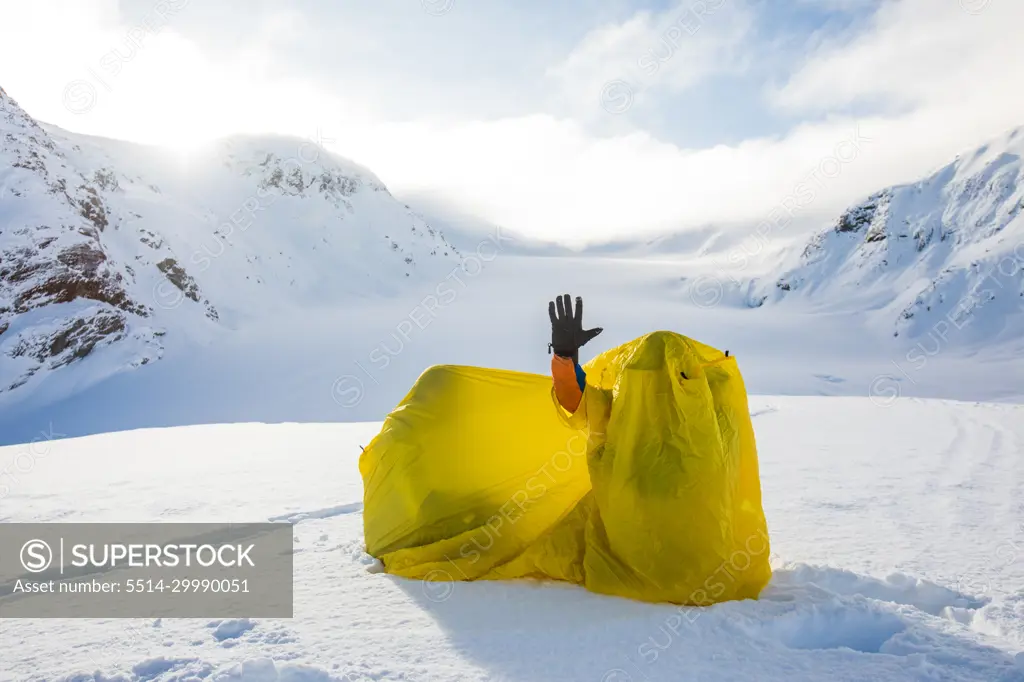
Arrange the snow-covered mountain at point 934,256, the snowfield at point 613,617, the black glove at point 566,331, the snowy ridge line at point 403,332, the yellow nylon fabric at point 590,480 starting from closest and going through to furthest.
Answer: the snowfield at point 613,617, the yellow nylon fabric at point 590,480, the black glove at point 566,331, the snowy ridge line at point 403,332, the snow-covered mountain at point 934,256

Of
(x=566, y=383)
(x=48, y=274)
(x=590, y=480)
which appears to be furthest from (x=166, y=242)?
(x=566, y=383)

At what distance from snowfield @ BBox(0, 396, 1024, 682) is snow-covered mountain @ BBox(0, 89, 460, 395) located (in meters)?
27.5

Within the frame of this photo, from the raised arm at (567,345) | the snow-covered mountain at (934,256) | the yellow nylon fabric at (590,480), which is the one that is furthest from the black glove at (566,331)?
the snow-covered mountain at (934,256)

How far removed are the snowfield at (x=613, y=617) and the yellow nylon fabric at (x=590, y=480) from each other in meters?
0.17

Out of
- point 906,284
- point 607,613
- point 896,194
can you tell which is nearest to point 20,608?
point 607,613

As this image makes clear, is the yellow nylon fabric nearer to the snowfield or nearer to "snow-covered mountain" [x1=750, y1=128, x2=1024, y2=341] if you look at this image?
the snowfield

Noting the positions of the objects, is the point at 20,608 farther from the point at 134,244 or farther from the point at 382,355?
the point at 134,244

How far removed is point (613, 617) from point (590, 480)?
0.98 metres

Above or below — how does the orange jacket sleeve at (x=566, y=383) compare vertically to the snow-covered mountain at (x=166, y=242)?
below

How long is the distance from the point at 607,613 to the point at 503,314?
3810 centimetres

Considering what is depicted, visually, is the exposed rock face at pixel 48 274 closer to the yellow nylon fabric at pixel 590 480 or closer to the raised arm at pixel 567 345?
the yellow nylon fabric at pixel 590 480

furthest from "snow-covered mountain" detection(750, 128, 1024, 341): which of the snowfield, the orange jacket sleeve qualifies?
the orange jacket sleeve

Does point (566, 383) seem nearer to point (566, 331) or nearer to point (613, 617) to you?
point (566, 331)

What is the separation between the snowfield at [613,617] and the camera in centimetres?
266
